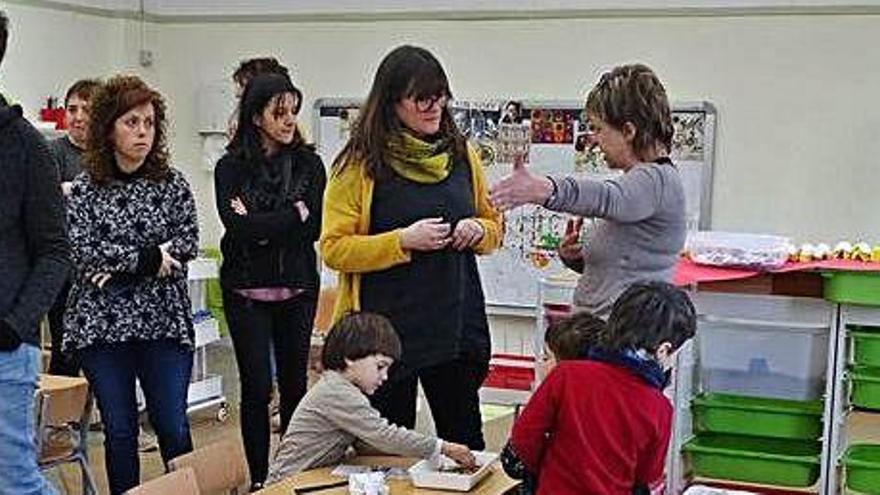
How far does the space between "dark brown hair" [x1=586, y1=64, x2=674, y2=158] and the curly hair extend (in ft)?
4.69

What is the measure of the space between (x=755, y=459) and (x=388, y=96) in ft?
6.08

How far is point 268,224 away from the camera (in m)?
3.83

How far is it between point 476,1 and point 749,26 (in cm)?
143

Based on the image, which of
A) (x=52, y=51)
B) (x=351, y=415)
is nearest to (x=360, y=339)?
(x=351, y=415)

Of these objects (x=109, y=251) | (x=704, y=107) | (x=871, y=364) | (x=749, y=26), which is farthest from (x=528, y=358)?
(x=109, y=251)

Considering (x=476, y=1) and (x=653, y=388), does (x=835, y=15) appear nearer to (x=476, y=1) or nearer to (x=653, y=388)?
(x=476, y=1)

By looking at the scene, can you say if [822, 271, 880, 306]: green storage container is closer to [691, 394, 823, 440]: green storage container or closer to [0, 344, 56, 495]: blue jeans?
[691, 394, 823, 440]: green storage container

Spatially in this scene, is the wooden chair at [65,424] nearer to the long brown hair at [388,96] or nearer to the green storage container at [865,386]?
A: the long brown hair at [388,96]

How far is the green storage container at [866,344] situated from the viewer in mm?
3836

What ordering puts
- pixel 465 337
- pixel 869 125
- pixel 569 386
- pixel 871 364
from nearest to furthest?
pixel 569 386
pixel 465 337
pixel 871 364
pixel 869 125

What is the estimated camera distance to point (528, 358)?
6359 mm

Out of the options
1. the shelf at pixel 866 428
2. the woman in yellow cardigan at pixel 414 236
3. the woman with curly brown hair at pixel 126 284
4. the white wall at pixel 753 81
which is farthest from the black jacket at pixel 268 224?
the white wall at pixel 753 81

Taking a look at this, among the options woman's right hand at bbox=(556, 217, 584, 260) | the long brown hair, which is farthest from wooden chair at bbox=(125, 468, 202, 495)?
woman's right hand at bbox=(556, 217, 584, 260)

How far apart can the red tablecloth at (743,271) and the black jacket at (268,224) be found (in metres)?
1.19
